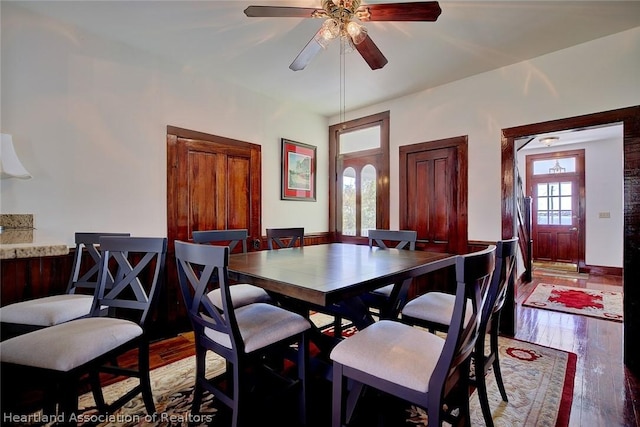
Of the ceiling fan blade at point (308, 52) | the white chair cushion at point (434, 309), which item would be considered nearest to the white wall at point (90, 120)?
the ceiling fan blade at point (308, 52)

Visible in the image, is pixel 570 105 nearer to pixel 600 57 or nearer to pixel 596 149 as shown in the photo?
pixel 600 57

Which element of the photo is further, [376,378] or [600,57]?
[600,57]

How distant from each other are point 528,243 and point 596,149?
8.83ft

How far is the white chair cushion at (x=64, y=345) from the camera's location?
1.21m

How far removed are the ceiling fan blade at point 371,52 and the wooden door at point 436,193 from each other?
1.64 meters

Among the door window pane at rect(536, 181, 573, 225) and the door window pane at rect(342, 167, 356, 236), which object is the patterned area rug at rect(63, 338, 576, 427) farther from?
the door window pane at rect(536, 181, 573, 225)

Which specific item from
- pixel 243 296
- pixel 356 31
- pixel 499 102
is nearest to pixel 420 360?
pixel 243 296

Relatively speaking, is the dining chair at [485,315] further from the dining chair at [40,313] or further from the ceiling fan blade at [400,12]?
the dining chair at [40,313]

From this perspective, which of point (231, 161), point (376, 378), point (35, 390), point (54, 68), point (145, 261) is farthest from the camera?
point (231, 161)

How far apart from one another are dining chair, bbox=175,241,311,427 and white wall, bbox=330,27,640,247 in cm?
260

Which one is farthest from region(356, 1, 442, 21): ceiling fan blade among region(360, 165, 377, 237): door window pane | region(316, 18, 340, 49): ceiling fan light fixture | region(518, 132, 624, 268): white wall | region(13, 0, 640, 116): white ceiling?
region(518, 132, 624, 268): white wall

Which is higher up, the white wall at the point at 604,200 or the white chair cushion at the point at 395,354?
the white wall at the point at 604,200

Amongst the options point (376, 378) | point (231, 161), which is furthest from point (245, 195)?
point (376, 378)

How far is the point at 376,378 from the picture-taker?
1.23 meters
